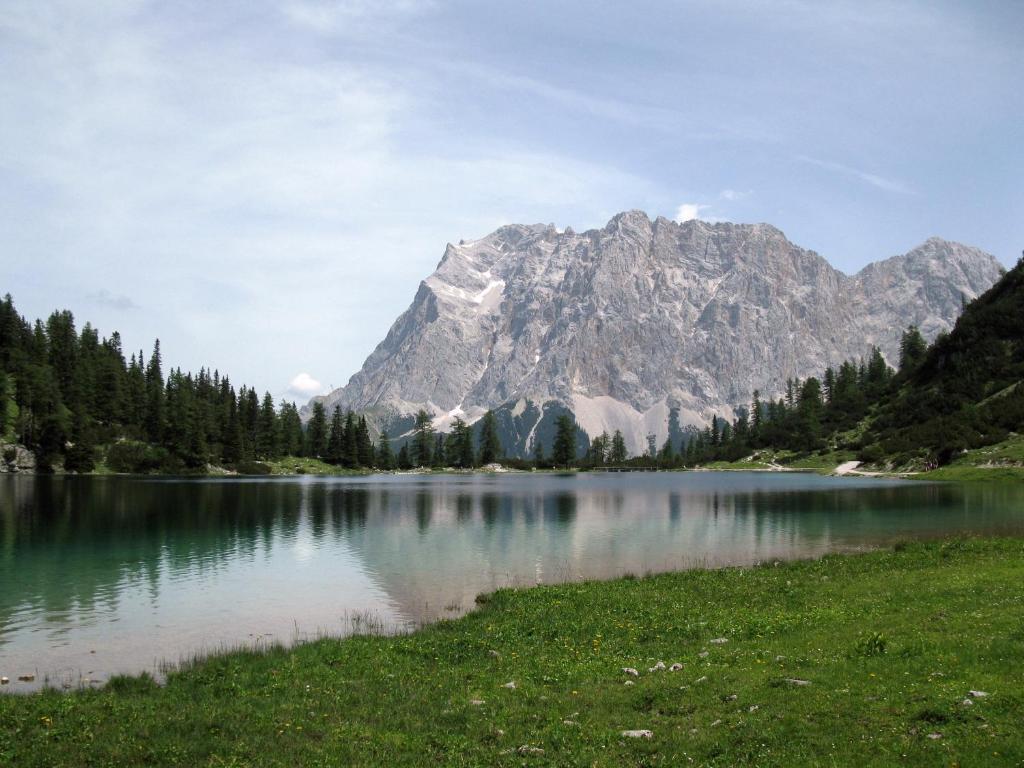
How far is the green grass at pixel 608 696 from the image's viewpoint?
13969 millimetres

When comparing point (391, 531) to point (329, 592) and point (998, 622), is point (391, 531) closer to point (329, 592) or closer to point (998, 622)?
point (329, 592)

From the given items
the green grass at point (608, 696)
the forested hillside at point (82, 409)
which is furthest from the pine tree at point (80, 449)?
the green grass at point (608, 696)

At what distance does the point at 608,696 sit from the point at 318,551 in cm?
4180

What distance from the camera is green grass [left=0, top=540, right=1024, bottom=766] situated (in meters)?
14.0

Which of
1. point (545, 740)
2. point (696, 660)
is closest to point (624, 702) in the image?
point (545, 740)

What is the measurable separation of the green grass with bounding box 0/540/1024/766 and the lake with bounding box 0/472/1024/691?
7079 millimetres

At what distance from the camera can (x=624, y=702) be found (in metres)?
17.4

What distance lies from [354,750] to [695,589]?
23.6 metres

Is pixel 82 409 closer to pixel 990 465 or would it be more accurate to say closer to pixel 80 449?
pixel 80 449

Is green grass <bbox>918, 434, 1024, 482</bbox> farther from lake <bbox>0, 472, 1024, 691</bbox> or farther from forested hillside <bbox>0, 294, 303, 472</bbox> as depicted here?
forested hillside <bbox>0, 294, 303, 472</bbox>

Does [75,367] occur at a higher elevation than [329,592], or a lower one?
higher

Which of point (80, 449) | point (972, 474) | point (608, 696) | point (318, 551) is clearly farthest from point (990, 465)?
point (80, 449)

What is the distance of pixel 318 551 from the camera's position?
2178 inches

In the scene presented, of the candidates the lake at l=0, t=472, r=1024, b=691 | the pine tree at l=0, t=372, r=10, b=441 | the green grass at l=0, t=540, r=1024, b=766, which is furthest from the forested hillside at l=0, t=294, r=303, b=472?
the green grass at l=0, t=540, r=1024, b=766
